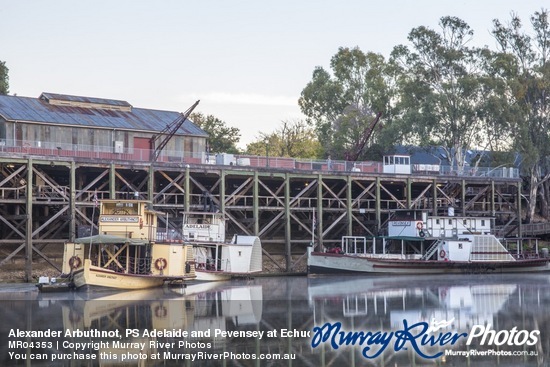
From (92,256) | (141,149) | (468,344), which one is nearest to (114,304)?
(92,256)

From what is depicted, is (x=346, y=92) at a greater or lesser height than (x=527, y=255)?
greater

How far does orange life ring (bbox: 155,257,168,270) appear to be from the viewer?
5362cm

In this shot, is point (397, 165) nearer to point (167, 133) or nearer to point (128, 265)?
point (167, 133)

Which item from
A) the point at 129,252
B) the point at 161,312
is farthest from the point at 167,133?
the point at 161,312

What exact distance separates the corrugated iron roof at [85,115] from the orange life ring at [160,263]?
70.5 ft

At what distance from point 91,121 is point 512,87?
41630mm

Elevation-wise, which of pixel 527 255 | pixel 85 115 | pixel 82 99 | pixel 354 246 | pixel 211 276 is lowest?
pixel 211 276

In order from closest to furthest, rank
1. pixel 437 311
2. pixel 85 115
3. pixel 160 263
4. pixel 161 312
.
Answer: pixel 161 312 → pixel 437 311 → pixel 160 263 → pixel 85 115

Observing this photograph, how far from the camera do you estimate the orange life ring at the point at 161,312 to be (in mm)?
38906

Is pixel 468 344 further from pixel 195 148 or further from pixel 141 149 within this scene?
pixel 195 148

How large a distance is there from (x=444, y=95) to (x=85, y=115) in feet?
119

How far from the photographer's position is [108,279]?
50469 mm

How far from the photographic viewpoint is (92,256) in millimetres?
52719
